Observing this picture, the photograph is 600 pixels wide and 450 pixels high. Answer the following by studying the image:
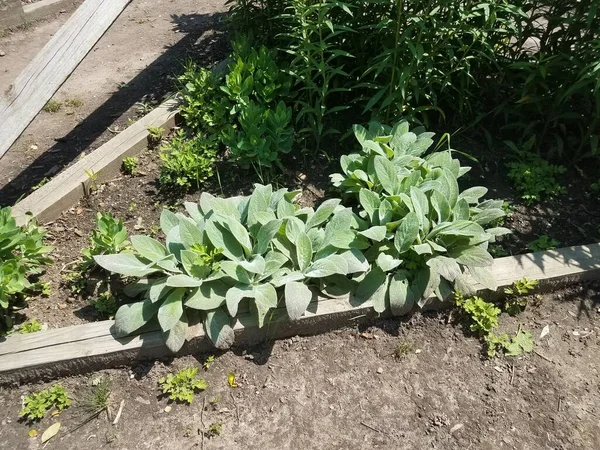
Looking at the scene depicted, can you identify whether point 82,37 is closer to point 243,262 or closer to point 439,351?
point 243,262

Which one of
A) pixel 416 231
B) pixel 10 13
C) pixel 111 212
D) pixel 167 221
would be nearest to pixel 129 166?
pixel 111 212

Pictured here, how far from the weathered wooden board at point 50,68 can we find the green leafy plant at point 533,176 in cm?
326

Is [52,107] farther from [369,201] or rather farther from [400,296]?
[400,296]

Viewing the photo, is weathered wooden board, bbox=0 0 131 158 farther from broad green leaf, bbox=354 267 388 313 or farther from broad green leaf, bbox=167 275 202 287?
broad green leaf, bbox=354 267 388 313

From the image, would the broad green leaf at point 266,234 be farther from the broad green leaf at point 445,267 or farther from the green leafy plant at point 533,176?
the green leafy plant at point 533,176

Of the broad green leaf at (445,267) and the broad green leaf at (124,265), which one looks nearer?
the broad green leaf at (124,265)

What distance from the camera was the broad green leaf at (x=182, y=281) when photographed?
2.75m

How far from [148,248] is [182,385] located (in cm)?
78

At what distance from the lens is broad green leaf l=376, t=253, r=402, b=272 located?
290 cm

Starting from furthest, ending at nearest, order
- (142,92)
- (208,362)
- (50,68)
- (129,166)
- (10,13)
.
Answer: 1. (10,13)
2. (142,92)
3. (129,166)
4. (50,68)
5. (208,362)

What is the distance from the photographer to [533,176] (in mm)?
3895

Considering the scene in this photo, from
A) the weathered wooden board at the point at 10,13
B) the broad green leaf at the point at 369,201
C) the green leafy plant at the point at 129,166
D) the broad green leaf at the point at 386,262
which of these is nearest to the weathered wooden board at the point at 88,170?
the green leafy plant at the point at 129,166

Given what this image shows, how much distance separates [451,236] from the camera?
3131 mm

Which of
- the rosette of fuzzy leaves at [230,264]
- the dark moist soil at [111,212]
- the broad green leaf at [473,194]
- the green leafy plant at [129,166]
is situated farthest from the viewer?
the green leafy plant at [129,166]
